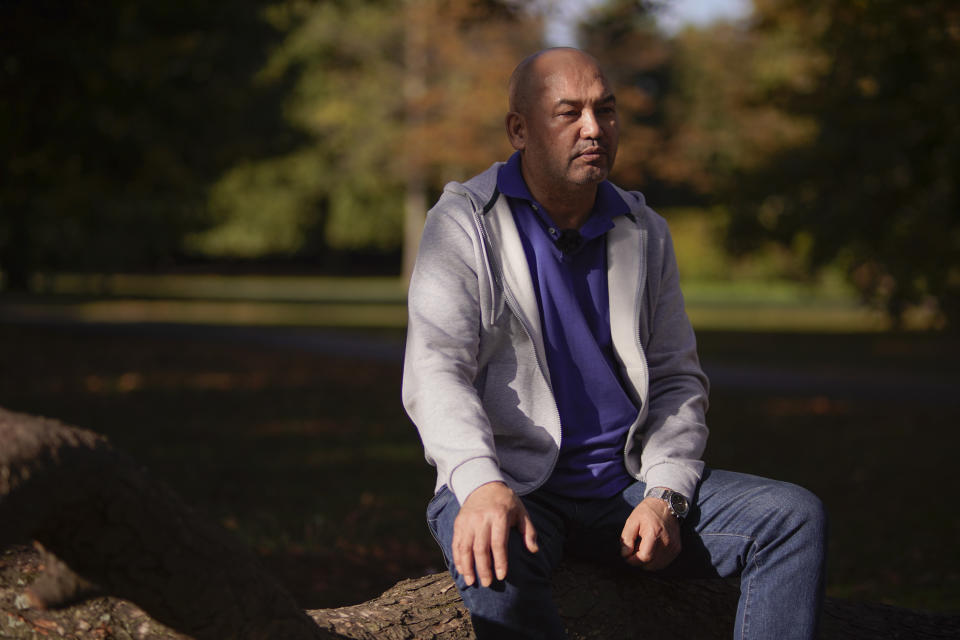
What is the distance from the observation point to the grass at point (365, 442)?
554 cm

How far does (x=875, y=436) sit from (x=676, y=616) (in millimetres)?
7658

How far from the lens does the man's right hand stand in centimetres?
221

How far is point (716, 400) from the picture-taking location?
474 inches

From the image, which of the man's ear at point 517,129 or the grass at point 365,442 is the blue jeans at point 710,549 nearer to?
the man's ear at point 517,129

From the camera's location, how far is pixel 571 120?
2613mm

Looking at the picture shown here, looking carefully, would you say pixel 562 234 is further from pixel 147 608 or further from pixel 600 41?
pixel 600 41

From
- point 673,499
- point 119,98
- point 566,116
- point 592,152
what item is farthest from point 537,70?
point 119,98

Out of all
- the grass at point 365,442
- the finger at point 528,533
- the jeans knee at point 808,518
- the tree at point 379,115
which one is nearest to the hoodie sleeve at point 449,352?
the finger at point 528,533

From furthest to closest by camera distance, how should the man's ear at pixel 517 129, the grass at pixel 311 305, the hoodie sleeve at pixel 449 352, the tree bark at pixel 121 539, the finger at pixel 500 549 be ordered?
the grass at pixel 311 305 → the man's ear at pixel 517 129 → the hoodie sleeve at pixel 449 352 → the finger at pixel 500 549 → the tree bark at pixel 121 539

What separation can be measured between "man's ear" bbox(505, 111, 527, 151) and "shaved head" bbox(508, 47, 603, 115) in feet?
0.06

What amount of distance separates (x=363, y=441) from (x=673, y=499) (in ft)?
22.4

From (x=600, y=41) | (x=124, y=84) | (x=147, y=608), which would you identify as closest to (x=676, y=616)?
(x=147, y=608)

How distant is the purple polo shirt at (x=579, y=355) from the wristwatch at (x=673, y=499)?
0.14 metres

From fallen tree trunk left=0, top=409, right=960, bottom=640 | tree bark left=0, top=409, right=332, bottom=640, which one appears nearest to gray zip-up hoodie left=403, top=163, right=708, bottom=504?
fallen tree trunk left=0, top=409, right=960, bottom=640
